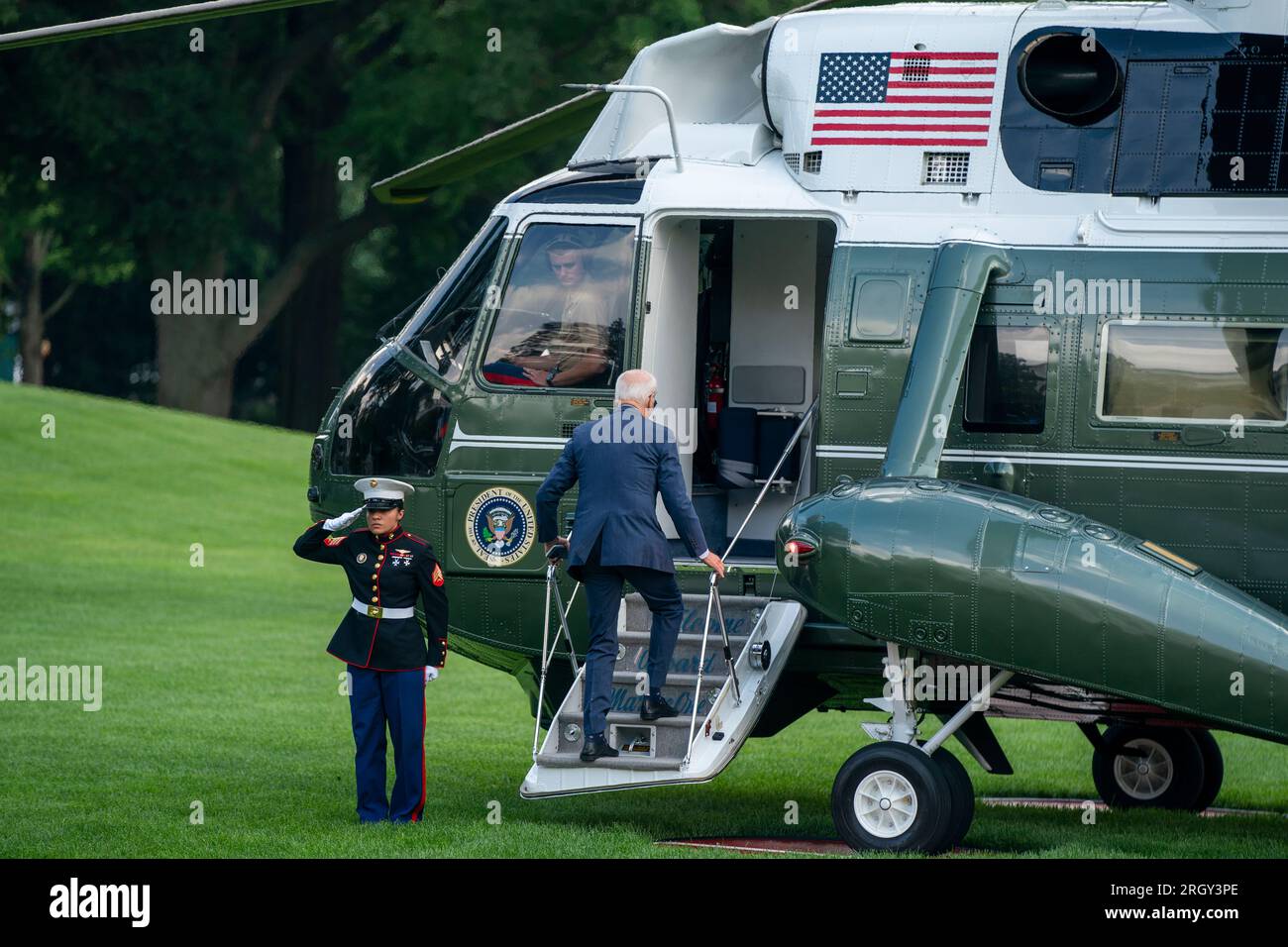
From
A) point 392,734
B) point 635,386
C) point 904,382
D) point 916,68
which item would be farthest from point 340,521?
point 916,68

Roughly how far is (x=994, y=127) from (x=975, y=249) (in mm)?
777

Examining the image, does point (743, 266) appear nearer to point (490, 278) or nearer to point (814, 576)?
point (490, 278)

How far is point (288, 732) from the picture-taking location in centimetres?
1384

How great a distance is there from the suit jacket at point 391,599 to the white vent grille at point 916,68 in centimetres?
368

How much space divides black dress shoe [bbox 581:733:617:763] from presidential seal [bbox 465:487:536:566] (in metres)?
1.46

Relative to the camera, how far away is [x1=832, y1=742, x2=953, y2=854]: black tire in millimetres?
9086

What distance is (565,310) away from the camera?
10.5 m

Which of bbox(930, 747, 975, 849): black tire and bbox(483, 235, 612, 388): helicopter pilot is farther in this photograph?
bbox(483, 235, 612, 388): helicopter pilot

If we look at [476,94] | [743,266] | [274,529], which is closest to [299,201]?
[476,94]

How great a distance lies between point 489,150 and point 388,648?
134 inches

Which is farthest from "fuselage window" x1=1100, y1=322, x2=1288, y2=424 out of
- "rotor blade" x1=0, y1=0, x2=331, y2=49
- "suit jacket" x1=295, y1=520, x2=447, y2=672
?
"rotor blade" x1=0, y1=0, x2=331, y2=49

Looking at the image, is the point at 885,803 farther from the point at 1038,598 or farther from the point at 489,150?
the point at 489,150

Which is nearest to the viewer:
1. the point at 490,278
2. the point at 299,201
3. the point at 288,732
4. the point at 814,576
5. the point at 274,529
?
the point at 814,576

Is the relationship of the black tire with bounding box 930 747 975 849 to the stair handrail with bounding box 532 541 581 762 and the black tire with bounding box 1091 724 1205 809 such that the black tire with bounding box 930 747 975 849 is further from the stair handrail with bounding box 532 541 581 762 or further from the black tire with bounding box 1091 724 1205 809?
the black tire with bounding box 1091 724 1205 809
